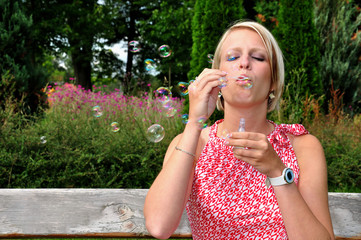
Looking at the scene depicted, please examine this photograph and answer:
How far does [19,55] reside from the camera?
269 inches

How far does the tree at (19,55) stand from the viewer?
6605 mm

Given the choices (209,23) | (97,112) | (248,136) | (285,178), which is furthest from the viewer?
(209,23)

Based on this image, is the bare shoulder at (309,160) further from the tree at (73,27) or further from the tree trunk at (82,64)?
the tree trunk at (82,64)

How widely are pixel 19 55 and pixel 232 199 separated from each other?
6257 mm

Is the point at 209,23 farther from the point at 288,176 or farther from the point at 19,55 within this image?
the point at 288,176

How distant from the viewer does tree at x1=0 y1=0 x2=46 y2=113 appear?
661cm

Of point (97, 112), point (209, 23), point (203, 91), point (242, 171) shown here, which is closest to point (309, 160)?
point (242, 171)

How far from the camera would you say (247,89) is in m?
1.71

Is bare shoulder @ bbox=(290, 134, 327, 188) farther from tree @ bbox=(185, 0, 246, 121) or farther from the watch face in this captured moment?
tree @ bbox=(185, 0, 246, 121)

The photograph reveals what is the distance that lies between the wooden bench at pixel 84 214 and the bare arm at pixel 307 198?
88cm

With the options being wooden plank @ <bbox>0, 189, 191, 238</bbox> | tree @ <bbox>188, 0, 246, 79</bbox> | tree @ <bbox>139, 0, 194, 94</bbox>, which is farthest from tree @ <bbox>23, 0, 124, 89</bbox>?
wooden plank @ <bbox>0, 189, 191, 238</bbox>

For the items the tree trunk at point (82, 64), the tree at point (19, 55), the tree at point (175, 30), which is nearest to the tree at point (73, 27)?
the tree trunk at point (82, 64)

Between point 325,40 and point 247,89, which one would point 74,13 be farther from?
point 247,89

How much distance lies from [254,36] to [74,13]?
59.6 ft
